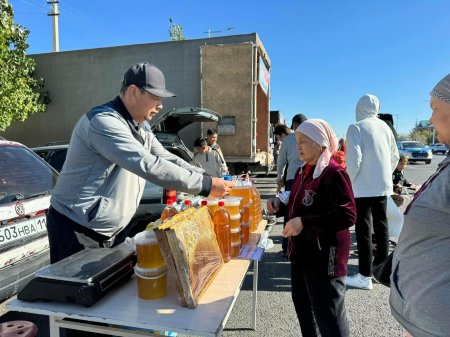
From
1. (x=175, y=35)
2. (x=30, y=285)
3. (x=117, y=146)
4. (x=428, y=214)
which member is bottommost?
(x=30, y=285)

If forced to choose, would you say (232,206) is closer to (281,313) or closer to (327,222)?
(327,222)

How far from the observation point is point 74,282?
1.38m

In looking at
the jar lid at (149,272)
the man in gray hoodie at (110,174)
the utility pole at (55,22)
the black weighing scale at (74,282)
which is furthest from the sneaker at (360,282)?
the utility pole at (55,22)

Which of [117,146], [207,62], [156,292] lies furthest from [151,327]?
[207,62]

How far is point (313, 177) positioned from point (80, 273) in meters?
1.39

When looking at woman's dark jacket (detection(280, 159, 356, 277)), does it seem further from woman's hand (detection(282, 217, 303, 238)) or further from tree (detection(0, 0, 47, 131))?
tree (detection(0, 0, 47, 131))

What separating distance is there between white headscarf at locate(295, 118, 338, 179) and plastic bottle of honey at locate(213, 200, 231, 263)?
23.8 inches

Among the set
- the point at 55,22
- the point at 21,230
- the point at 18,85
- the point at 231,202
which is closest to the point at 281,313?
the point at 231,202

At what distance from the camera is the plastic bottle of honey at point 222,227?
77.9 inches

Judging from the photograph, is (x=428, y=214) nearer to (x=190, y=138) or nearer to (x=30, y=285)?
(x=30, y=285)

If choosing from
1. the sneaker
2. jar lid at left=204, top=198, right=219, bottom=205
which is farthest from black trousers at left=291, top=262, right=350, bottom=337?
the sneaker

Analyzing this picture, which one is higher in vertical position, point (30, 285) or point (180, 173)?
point (180, 173)

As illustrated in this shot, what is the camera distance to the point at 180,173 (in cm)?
170

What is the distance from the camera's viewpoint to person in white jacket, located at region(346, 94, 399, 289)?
3445 millimetres
